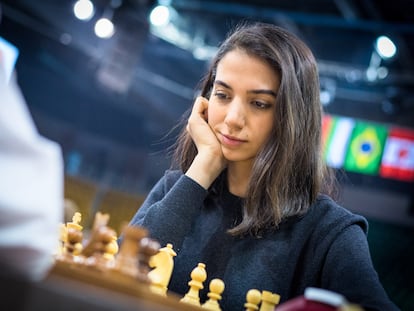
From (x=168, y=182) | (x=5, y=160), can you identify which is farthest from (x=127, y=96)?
(x=5, y=160)

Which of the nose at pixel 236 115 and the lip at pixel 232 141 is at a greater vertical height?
the nose at pixel 236 115

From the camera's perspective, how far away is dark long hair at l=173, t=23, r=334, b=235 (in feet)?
5.04

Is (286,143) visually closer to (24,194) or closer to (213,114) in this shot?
(213,114)

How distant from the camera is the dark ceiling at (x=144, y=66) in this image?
7430 millimetres

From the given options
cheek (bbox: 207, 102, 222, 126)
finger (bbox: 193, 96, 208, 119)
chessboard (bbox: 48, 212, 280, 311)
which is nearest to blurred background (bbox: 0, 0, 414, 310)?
finger (bbox: 193, 96, 208, 119)

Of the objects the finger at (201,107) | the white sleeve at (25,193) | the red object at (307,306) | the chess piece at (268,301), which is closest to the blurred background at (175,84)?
the finger at (201,107)

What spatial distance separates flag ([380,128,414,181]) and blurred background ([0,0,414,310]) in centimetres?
1

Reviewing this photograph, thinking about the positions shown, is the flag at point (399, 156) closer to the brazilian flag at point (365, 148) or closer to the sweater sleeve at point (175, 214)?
the brazilian flag at point (365, 148)

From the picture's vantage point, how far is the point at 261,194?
1.56 m

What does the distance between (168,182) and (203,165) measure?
8.9 inches

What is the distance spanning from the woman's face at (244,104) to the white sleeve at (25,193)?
0.80 meters

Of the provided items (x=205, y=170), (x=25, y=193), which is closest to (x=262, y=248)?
(x=205, y=170)

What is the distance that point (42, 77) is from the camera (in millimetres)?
9898

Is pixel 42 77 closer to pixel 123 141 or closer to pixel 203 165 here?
pixel 123 141
